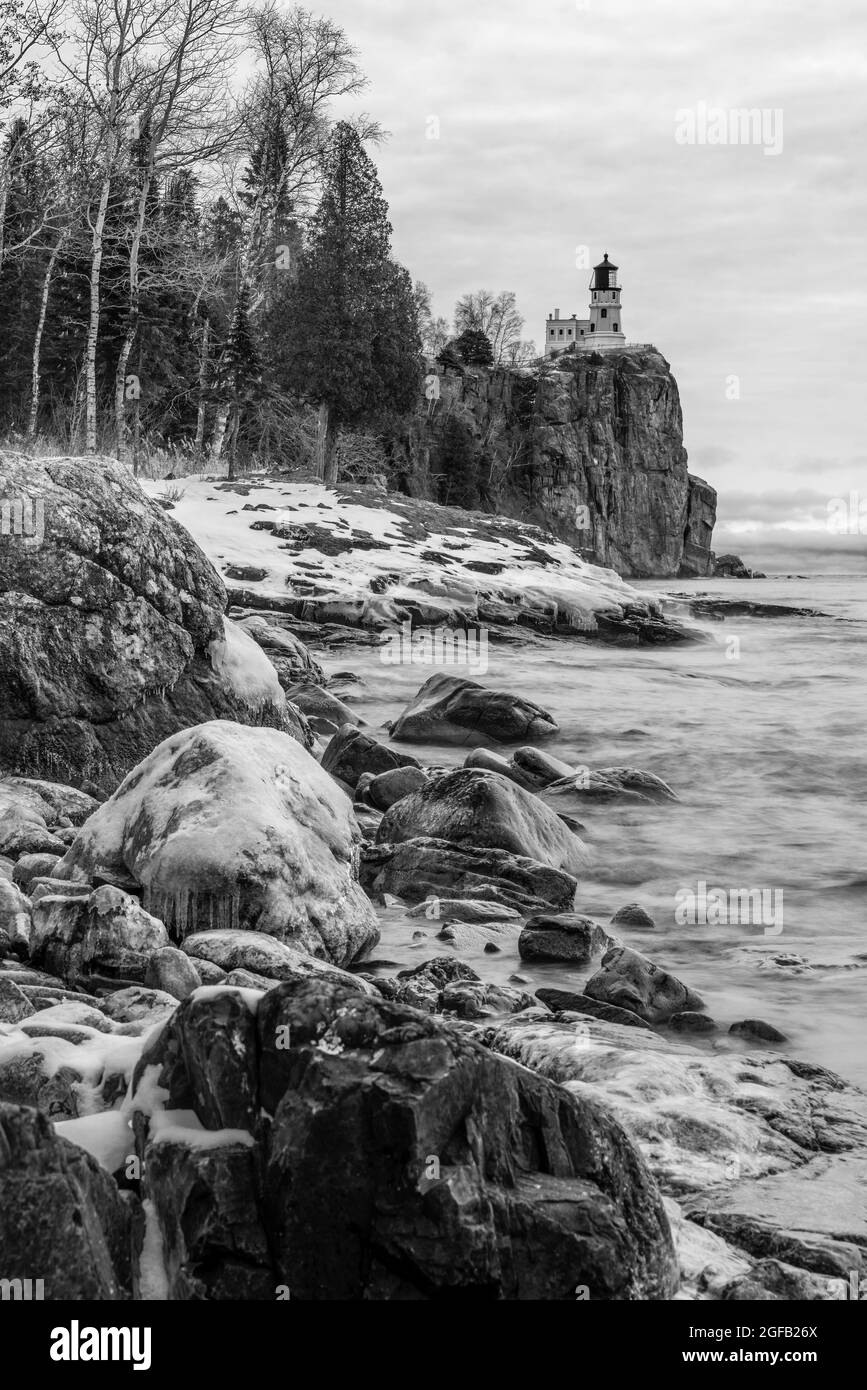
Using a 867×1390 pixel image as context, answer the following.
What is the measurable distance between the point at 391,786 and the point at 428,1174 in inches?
272

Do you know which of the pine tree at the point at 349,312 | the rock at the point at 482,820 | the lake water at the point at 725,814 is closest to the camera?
the lake water at the point at 725,814

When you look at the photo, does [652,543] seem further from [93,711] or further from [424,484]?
[93,711]

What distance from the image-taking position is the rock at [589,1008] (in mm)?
5199

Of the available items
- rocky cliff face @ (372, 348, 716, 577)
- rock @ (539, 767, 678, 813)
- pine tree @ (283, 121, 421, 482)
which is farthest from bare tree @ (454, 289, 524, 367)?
rock @ (539, 767, 678, 813)

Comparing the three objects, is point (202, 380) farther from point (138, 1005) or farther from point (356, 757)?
point (138, 1005)

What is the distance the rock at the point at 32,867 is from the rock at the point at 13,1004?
6.20 ft

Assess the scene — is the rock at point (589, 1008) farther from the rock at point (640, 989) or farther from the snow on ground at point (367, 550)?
the snow on ground at point (367, 550)

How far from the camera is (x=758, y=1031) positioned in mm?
5254

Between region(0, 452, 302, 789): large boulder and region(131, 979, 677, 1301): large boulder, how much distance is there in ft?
18.5

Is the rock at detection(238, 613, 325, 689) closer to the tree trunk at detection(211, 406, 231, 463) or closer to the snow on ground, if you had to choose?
the snow on ground

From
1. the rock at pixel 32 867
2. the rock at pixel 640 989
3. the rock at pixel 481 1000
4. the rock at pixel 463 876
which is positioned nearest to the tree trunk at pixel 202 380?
the rock at pixel 463 876

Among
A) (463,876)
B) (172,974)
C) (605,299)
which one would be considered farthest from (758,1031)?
(605,299)

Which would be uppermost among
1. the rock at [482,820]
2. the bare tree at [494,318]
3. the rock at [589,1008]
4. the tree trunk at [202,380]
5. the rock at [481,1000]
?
the bare tree at [494,318]
